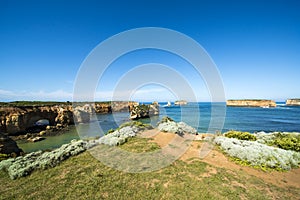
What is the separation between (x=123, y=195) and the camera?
6473 millimetres

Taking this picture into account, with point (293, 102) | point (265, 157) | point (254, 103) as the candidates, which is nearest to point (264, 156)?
point (265, 157)

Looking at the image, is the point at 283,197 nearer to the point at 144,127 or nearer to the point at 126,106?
the point at 144,127

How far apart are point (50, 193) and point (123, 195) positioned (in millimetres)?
3370

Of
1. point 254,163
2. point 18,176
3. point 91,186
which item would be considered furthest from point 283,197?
point 18,176

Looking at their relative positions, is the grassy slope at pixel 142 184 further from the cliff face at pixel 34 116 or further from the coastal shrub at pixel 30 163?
the cliff face at pixel 34 116

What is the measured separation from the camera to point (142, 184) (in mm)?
7262

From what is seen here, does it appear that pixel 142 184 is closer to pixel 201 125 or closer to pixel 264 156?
pixel 264 156

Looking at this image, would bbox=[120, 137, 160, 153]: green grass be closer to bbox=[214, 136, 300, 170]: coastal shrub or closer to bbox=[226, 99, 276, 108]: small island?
bbox=[214, 136, 300, 170]: coastal shrub

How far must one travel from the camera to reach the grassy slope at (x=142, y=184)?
6.46 m

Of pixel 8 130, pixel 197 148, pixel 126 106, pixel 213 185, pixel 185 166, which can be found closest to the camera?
pixel 213 185

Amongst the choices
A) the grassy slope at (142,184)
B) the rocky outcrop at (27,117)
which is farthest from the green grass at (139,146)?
the rocky outcrop at (27,117)

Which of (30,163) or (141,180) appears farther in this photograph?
(30,163)

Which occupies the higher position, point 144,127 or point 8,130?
point 144,127

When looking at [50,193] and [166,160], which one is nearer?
[50,193]
